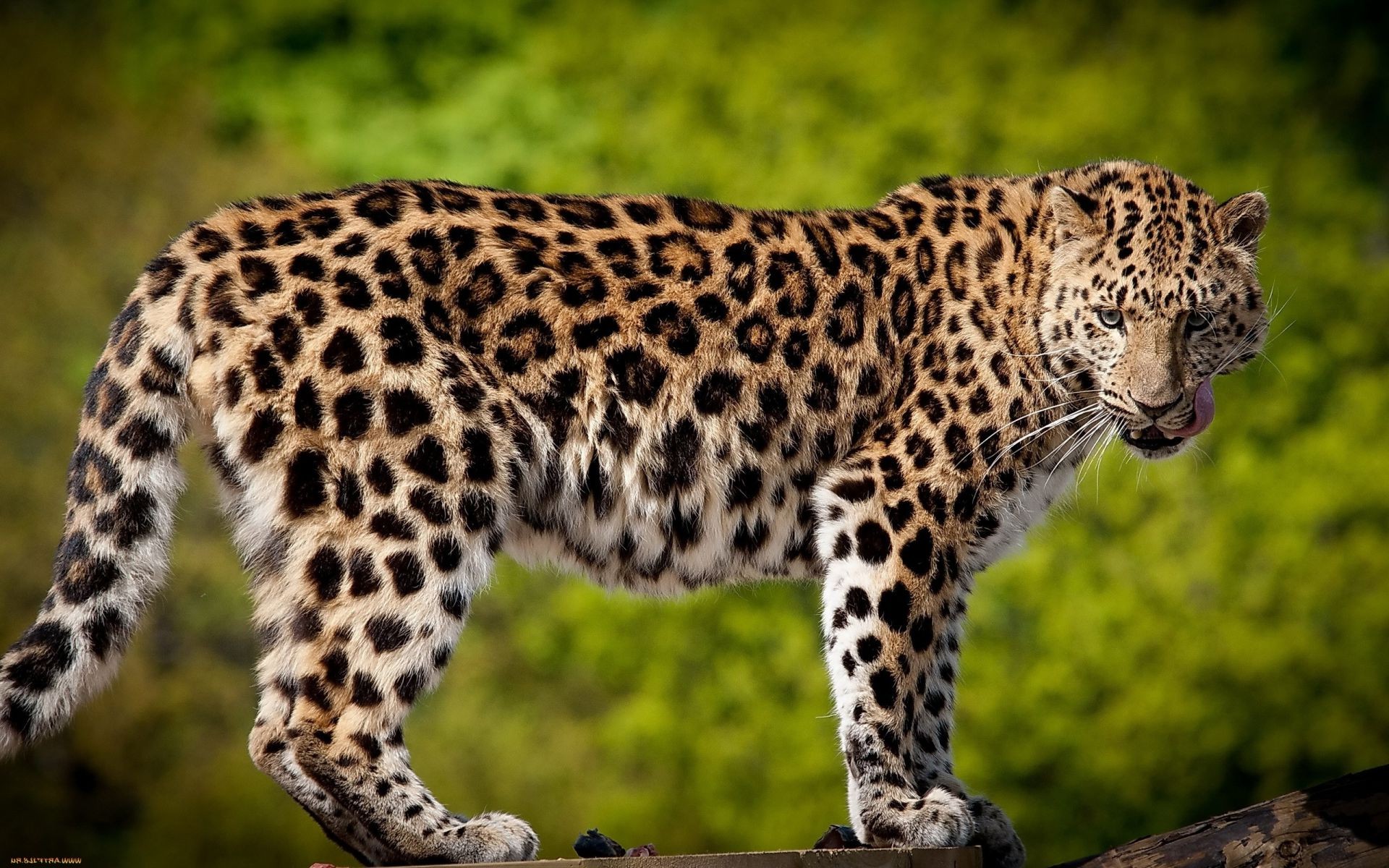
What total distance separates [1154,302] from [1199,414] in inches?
18.4

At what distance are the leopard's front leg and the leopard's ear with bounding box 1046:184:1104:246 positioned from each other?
43.7 inches

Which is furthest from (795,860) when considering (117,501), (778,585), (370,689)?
(778,585)

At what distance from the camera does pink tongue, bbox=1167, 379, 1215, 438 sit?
550 centimetres

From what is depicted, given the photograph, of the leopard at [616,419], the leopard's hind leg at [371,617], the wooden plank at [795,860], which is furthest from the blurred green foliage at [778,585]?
the wooden plank at [795,860]

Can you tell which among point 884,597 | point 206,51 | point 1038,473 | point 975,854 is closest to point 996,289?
point 1038,473

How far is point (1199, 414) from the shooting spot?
5.56 m

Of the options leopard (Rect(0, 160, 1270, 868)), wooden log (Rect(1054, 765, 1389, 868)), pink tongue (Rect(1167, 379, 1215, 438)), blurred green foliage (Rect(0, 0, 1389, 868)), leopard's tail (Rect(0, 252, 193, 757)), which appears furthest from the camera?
blurred green foliage (Rect(0, 0, 1389, 868))

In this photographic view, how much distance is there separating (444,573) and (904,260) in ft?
7.54

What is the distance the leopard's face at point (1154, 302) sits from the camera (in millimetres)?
5445

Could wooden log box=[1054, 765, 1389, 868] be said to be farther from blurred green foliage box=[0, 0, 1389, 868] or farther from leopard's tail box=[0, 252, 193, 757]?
blurred green foliage box=[0, 0, 1389, 868]

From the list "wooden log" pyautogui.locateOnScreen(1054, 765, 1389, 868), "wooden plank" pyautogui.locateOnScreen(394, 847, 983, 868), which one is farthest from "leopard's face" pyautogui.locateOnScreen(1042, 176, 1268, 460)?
"wooden plank" pyautogui.locateOnScreen(394, 847, 983, 868)

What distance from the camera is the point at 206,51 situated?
668 inches

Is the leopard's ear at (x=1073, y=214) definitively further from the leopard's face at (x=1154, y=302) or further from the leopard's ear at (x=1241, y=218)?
the leopard's ear at (x=1241, y=218)

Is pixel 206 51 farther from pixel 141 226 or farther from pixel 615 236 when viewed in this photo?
pixel 615 236
